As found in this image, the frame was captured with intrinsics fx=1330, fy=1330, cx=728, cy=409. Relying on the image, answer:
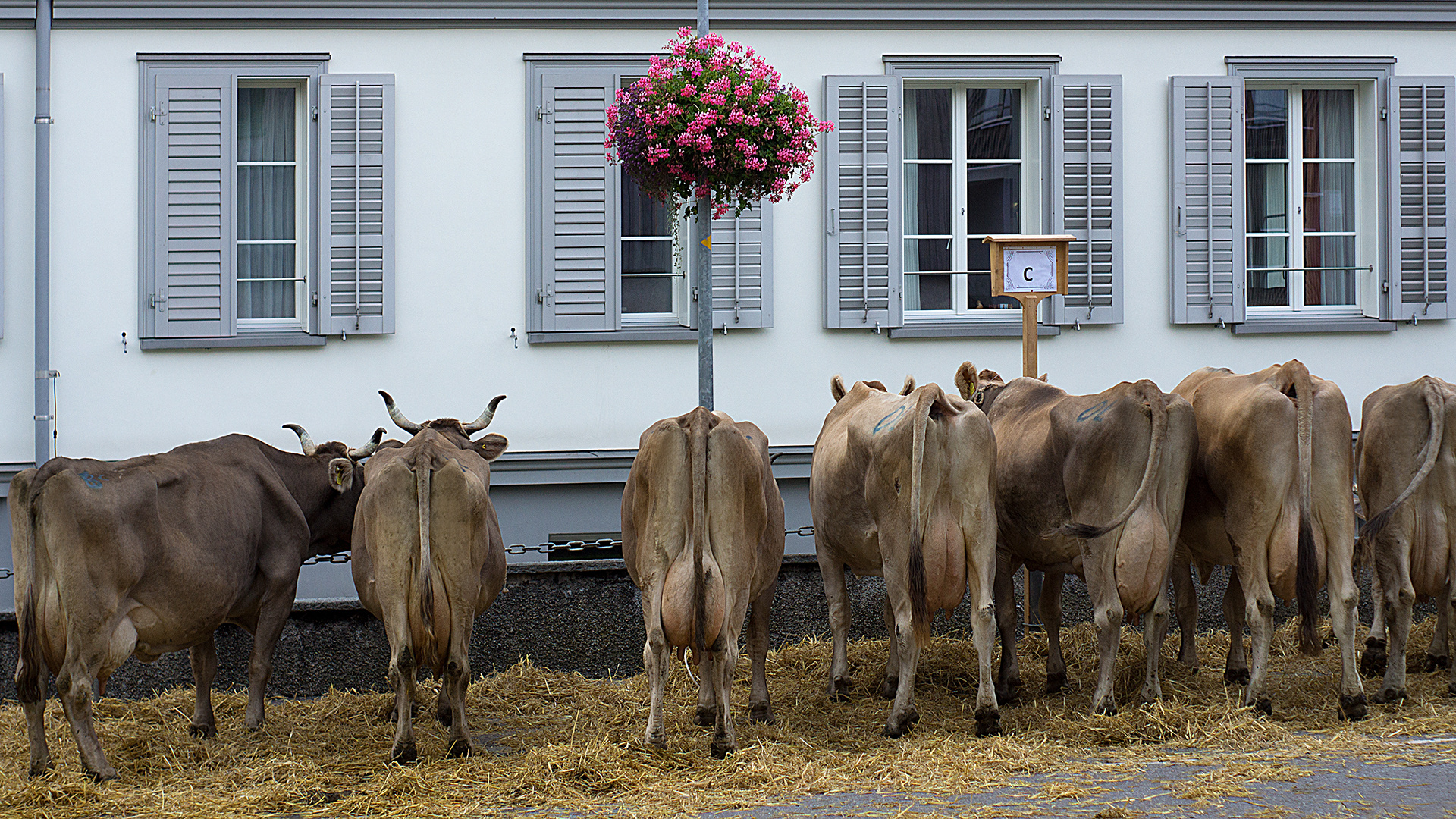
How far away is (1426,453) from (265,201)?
7.78 m

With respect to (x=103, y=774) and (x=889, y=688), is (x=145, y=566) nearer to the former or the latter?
(x=103, y=774)

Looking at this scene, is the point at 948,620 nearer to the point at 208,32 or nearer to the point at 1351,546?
the point at 1351,546

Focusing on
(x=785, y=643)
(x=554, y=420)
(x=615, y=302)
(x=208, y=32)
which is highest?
(x=208, y=32)

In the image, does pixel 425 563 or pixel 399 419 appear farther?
pixel 399 419

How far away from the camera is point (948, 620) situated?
8805 mm

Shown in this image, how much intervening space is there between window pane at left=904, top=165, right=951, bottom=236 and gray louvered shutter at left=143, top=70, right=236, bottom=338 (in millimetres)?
5078

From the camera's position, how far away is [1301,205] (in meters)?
10.6

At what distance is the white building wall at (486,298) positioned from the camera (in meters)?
9.48

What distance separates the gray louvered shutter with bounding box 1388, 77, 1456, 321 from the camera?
34.1 feet

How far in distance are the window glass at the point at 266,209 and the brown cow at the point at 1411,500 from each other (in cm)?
726

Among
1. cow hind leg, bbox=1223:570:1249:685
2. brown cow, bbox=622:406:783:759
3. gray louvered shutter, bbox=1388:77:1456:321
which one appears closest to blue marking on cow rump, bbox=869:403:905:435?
brown cow, bbox=622:406:783:759

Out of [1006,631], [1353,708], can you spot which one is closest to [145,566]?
[1006,631]

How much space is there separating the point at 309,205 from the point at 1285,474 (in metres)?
6.83

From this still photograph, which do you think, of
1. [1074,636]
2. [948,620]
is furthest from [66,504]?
[1074,636]
